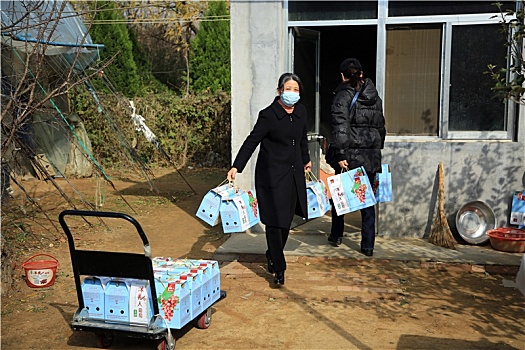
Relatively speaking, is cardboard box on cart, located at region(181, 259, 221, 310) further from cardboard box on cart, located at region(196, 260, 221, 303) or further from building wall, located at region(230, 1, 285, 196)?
building wall, located at region(230, 1, 285, 196)

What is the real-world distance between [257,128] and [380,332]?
205 cm

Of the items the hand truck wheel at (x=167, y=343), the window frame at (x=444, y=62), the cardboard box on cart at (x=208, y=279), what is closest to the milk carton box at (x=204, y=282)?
the cardboard box on cart at (x=208, y=279)

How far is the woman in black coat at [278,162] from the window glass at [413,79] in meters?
2.20

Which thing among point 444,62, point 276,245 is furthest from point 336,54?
point 276,245

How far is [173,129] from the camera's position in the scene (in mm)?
15633

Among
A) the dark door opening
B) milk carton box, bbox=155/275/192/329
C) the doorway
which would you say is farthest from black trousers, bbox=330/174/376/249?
the dark door opening

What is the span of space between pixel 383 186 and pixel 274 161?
1.80 m

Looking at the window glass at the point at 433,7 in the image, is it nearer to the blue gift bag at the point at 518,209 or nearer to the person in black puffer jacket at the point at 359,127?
the person in black puffer jacket at the point at 359,127

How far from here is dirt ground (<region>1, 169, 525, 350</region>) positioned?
175 inches

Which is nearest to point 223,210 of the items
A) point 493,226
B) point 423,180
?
point 423,180

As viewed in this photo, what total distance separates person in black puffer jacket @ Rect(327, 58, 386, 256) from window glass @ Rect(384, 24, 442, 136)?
0.96 m

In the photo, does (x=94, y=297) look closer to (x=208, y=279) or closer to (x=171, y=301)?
(x=171, y=301)

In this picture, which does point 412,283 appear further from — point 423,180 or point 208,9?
point 208,9

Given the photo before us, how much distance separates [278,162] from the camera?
5.49 m
